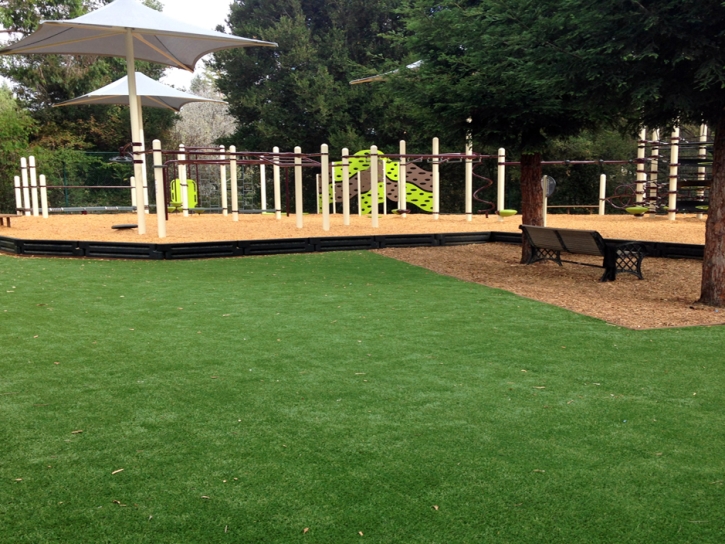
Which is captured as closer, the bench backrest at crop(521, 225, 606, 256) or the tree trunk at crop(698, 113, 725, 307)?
the tree trunk at crop(698, 113, 725, 307)

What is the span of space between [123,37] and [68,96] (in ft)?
61.3

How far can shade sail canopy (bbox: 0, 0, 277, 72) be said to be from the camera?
43.0 ft

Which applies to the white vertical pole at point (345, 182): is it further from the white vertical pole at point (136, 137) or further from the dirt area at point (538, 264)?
the white vertical pole at point (136, 137)

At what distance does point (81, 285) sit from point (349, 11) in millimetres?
25709

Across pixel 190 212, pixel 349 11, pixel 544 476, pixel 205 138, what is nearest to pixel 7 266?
pixel 544 476

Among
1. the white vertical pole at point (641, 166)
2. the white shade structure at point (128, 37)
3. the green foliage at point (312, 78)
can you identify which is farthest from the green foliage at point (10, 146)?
the white vertical pole at point (641, 166)

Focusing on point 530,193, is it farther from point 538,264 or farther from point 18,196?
point 18,196

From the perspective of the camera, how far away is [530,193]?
12.1 m

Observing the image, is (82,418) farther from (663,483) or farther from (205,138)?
(205,138)

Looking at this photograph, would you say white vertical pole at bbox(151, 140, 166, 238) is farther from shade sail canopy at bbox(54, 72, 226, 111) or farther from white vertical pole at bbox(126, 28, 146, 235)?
shade sail canopy at bbox(54, 72, 226, 111)

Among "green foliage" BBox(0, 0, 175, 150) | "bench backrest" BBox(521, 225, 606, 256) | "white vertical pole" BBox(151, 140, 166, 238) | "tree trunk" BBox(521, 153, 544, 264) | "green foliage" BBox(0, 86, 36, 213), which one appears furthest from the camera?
"green foliage" BBox(0, 0, 175, 150)

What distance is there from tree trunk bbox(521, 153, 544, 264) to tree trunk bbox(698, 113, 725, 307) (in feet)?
12.8

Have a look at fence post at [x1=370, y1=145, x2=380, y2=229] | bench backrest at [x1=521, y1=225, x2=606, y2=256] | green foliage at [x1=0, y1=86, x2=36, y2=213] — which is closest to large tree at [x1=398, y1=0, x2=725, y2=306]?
bench backrest at [x1=521, y1=225, x2=606, y2=256]

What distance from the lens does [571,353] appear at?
5707 mm
